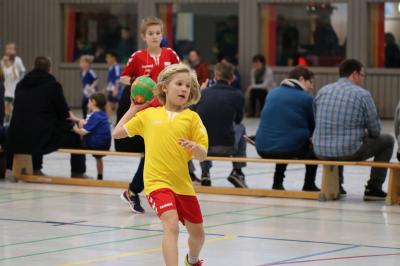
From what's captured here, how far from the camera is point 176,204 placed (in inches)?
310

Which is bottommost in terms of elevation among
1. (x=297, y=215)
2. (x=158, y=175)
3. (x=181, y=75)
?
(x=297, y=215)

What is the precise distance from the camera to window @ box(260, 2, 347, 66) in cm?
3092

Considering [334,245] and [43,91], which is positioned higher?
[43,91]

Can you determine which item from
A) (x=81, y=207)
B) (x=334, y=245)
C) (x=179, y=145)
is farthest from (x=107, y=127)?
(x=179, y=145)

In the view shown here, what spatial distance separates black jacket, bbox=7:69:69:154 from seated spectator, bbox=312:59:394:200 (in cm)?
355

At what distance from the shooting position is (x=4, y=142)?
15141 mm

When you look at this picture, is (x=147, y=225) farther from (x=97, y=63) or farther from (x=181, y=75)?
(x=97, y=63)

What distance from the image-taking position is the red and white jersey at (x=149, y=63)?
39.7 feet

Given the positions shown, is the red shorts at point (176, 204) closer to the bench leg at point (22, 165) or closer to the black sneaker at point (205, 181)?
the black sneaker at point (205, 181)

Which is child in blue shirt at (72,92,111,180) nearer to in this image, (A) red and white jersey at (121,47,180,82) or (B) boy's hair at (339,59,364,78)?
(A) red and white jersey at (121,47,180,82)

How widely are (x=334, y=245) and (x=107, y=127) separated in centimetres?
597

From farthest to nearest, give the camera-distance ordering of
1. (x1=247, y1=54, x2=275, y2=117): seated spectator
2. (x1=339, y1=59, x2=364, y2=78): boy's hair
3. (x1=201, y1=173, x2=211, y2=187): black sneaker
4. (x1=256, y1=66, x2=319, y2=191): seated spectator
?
(x1=247, y1=54, x2=275, y2=117): seated spectator → (x1=201, y1=173, x2=211, y2=187): black sneaker → (x1=256, y1=66, x2=319, y2=191): seated spectator → (x1=339, y1=59, x2=364, y2=78): boy's hair

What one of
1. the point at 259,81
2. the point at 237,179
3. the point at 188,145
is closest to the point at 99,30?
the point at 259,81

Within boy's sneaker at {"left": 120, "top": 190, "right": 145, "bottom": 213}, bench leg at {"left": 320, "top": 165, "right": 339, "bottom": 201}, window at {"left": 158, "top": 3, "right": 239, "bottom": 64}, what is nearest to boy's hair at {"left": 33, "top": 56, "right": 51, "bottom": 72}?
boy's sneaker at {"left": 120, "top": 190, "right": 145, "bottom": 213}
